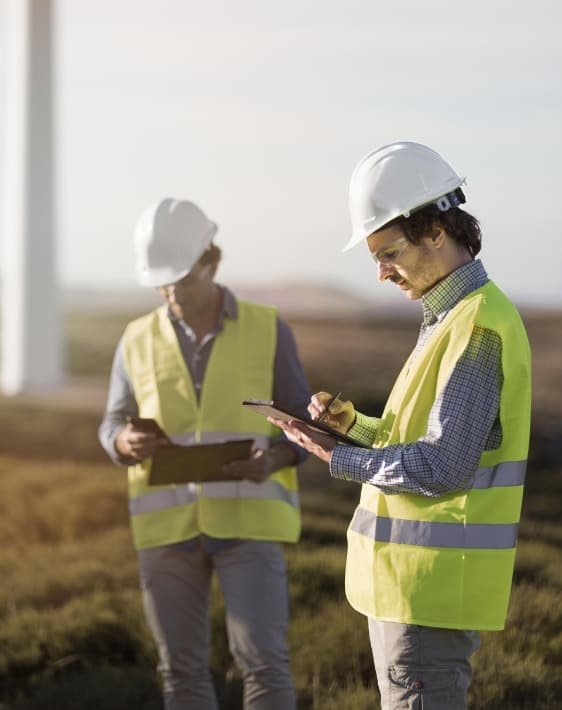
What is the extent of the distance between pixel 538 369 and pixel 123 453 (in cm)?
743

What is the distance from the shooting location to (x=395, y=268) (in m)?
3.11

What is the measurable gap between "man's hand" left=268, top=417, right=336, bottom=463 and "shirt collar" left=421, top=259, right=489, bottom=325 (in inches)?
15.7

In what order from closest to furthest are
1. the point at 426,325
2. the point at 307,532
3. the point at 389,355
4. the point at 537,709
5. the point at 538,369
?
the point at 426,325, the point at 537,709, the point at 307,532, the point at 538,369, the point at 389,355

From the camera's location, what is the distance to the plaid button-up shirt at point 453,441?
293 cm

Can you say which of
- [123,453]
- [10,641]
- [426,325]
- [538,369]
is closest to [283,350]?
[123,453]

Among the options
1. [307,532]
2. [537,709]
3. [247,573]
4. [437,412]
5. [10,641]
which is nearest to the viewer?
[437,412]

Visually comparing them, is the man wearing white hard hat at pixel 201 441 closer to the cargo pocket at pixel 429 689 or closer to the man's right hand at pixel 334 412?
the man's right hand at pixel 334 412

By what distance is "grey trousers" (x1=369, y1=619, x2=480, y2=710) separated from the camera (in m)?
3.04

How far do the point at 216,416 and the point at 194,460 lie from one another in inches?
7.1

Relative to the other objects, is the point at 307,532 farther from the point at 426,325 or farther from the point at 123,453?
the point at 426,325

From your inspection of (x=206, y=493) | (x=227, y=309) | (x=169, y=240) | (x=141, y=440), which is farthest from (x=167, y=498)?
(x=169, y=240)

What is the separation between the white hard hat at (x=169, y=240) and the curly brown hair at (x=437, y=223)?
1443 mm

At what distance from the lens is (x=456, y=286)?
3105mm

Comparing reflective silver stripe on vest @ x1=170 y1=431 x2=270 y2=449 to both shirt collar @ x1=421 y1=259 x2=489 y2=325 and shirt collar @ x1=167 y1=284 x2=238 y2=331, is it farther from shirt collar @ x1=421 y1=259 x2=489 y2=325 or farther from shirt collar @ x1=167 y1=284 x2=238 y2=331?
shirt collar @ x1=421 y1=259 x2=489 y2=325
